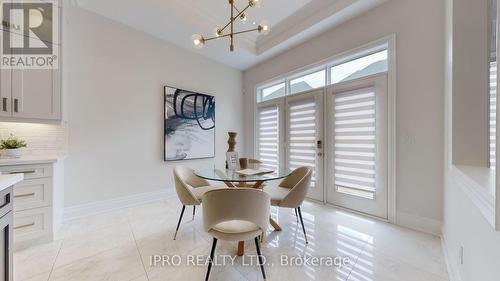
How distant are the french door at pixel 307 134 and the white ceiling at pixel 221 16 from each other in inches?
41.7

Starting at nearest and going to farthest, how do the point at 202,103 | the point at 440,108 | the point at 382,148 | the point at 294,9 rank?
the point at 440,108
the point at 382,148
the point at 294,9
the point at 202,103

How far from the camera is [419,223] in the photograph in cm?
242

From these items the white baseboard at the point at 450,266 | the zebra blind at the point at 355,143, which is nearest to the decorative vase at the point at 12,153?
the zebra blind at the point at 355,143

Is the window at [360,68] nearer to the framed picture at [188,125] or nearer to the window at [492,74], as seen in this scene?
the window at [492,74]

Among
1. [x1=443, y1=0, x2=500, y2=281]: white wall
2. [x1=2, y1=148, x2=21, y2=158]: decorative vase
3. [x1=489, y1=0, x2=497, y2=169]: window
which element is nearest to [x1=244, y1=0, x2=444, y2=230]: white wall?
[x1=443, y1=0, x2=500, y2=281]: white wall

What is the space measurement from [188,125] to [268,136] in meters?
1.72

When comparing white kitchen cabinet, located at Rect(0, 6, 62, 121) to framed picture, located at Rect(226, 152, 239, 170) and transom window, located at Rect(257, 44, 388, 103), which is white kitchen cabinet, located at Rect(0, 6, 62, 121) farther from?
transom window, located at Rect(257, 44, 388, 103)

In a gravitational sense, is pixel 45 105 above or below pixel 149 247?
above

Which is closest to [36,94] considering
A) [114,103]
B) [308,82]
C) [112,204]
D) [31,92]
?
[31,92]

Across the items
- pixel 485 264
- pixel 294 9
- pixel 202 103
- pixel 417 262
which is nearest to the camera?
pixel 485 264

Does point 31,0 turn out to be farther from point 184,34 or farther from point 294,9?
point 294,9

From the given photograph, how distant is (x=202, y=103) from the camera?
424cm

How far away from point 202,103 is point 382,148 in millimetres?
3283

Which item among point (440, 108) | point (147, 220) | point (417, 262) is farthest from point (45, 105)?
point (440, 108)
